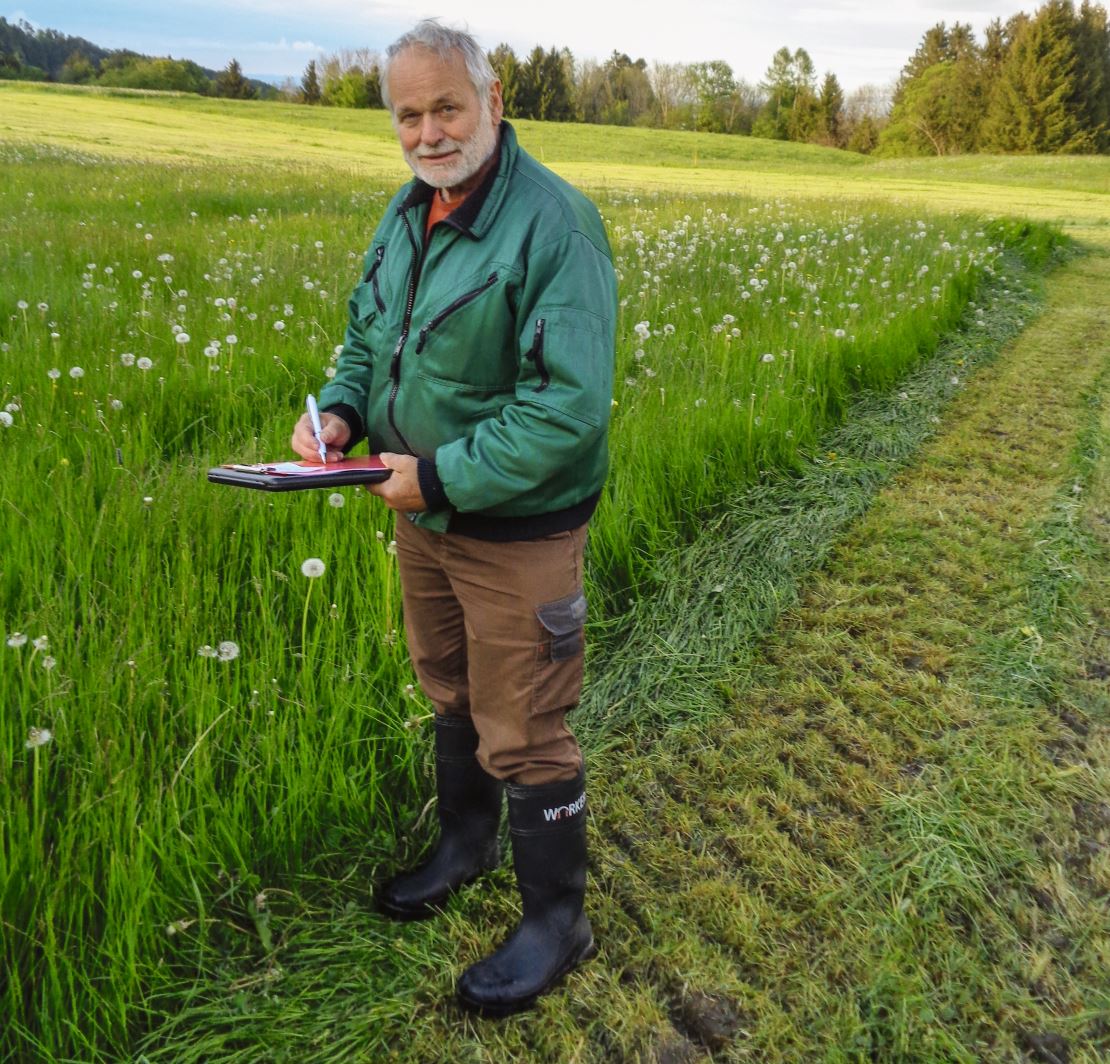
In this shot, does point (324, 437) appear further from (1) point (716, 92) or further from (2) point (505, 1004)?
(1) point (716, 92)

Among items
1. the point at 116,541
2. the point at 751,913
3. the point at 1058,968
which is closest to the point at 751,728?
the point at 751,913

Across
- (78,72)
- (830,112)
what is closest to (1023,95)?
(830,112)

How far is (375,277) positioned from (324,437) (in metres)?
0.43

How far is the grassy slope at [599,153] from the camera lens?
25.2m

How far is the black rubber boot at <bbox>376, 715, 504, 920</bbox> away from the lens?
233cm

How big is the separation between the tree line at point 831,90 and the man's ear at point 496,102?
5122 cm

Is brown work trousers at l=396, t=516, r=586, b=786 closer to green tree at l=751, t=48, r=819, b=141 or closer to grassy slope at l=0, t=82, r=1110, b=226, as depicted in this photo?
grassy slope at l=0, t=82, r=1110, b=226

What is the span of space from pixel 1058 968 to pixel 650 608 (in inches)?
77.6

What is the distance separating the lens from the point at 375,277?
2.18 meters

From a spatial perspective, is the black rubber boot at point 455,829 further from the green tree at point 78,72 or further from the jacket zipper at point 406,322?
the green tree at point 78,72

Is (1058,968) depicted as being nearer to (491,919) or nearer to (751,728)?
(751,728)

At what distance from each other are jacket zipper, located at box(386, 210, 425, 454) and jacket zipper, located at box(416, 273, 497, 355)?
6cm

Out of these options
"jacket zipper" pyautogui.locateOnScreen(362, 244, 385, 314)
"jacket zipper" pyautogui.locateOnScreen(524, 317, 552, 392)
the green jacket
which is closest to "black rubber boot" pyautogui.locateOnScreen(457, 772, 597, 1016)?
the green jacket

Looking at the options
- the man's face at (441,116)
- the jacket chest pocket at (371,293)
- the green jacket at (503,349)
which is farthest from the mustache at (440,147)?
the jacket chest pocket at (371,293)
